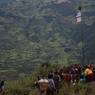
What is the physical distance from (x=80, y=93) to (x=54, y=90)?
2151mm

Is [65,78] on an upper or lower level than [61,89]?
upper

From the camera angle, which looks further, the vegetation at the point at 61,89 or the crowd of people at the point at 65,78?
the crowd of people at the point at 65,78

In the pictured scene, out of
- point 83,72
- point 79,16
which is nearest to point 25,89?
point 83,72

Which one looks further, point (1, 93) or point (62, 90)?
point (1, 93)

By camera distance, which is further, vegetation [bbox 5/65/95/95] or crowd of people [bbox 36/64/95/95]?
crowd of people [bbox 36/64/95/95]

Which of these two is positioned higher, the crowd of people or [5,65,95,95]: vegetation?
the crowd of people

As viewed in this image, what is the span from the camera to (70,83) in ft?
86.9

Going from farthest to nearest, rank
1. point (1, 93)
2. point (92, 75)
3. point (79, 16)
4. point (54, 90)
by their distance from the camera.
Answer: point (79, 16), point (92, 75), point (1, 93), point (54, 90)

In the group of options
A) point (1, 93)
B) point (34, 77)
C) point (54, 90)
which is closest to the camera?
point (54, 90)

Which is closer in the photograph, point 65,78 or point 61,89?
point 61,89

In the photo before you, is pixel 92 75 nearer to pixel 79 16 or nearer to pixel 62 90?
pixel 62 90

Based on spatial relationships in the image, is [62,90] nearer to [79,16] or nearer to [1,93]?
[1,93]

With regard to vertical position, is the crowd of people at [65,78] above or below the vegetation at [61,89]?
above

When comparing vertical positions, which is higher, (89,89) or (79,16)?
(79,16)
